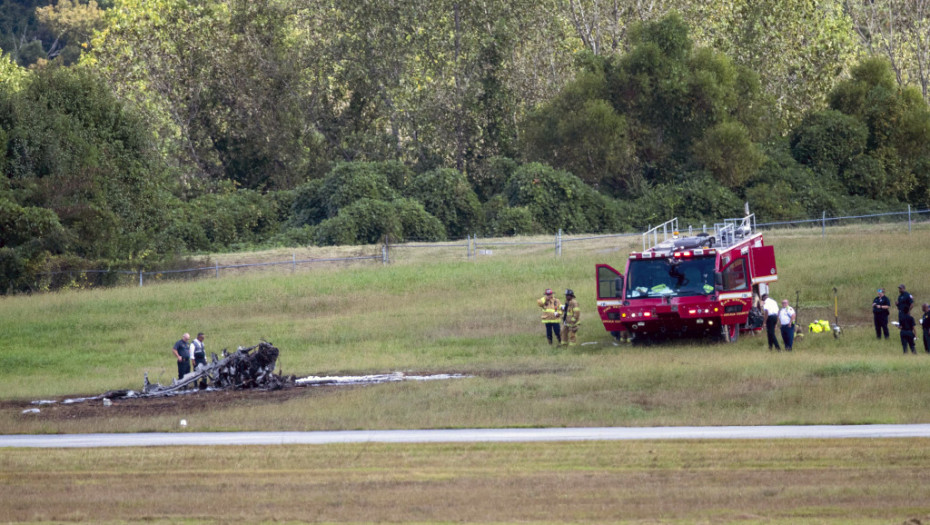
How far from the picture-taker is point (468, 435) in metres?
17.2

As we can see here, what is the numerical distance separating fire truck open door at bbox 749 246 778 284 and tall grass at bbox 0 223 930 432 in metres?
2.08

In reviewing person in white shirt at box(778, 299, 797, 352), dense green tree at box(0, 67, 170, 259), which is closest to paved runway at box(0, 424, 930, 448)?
person in white shirt at box(778, 299, 797, 352)

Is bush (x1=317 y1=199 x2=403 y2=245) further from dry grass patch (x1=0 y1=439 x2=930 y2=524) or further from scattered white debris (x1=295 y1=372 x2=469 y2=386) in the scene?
dry grass patch (x1=0 y1=439 x2=930 y2=524)

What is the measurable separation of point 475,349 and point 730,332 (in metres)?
6.62

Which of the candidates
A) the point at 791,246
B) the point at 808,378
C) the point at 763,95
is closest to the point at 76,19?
the point at 763,95

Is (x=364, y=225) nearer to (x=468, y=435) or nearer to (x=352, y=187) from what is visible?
(x=352, y=187)

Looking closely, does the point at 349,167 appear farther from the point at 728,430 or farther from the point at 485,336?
the point at 728,430

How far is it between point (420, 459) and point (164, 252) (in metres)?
38.5

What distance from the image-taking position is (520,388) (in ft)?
71.4

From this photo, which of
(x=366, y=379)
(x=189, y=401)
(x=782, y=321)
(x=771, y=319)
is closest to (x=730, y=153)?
(x=771, y=319)

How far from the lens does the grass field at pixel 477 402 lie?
12.6m

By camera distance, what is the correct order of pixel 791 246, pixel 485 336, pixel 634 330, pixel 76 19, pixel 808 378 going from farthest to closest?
1. pixel 76 19
2. pixel 791 246
3. pixel 485 336
4. pixel 634 330
5. pixel 808 378

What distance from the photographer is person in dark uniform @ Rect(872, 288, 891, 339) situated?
26359 millimetres

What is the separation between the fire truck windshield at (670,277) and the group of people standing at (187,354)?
1026 cm
